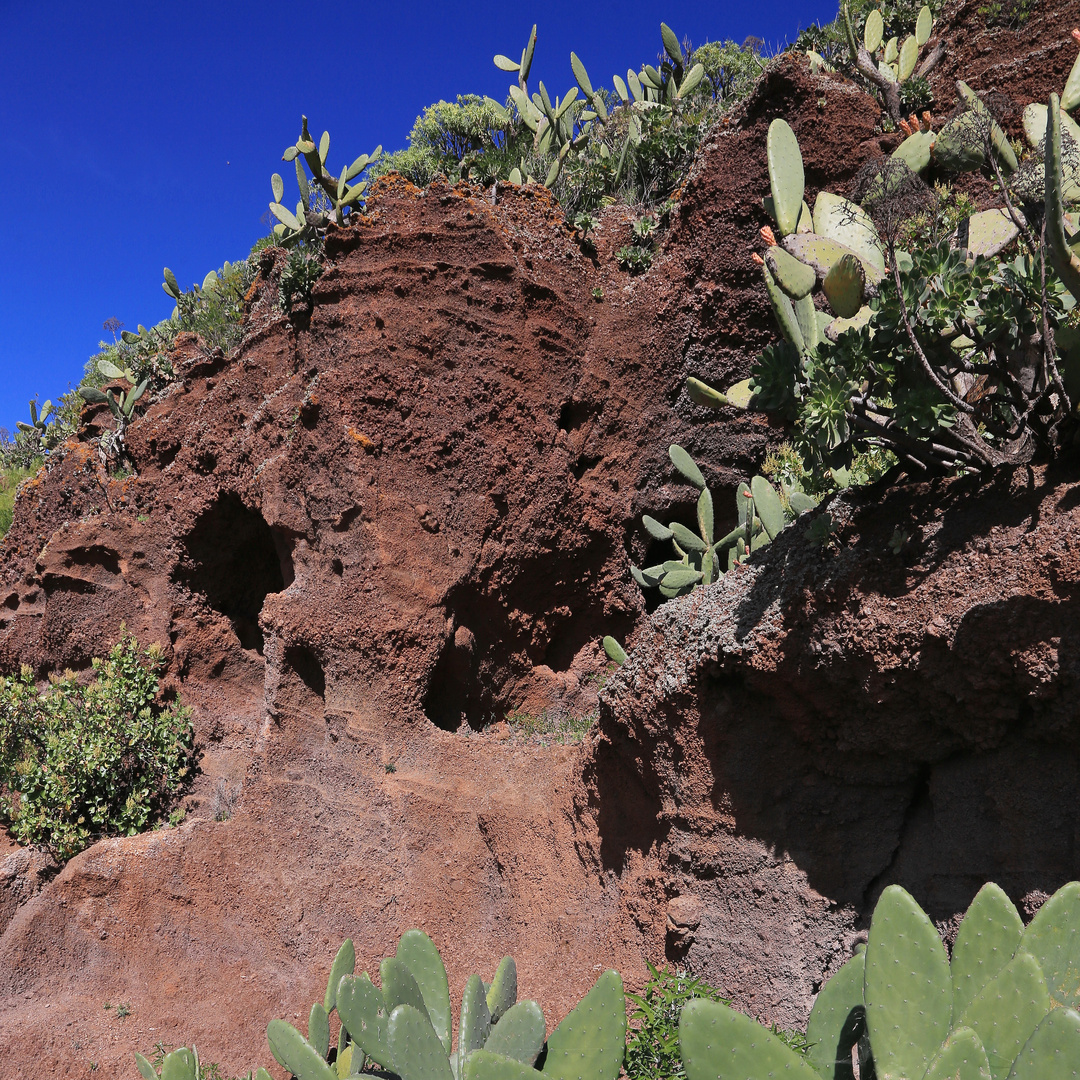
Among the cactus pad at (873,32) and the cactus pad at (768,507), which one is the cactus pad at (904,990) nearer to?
the cactus pad at (768,507)

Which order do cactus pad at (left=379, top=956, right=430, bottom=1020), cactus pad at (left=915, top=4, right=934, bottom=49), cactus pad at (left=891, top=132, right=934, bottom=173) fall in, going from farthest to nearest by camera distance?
cactus pad at (left=915, top=4, right=934, bottom=49)
cactus pad at (left=891, top=132, right=934, bottom=173)
cactus pad at (left=379, top=956, right=430, bottom=1020)

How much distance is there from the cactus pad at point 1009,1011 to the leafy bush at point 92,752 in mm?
6555

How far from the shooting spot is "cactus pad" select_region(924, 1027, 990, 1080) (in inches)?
76.2

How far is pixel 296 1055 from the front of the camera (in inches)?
133

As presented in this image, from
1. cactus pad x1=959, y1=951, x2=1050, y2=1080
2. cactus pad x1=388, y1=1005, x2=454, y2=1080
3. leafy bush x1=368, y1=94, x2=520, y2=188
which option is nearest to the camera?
cactus pad x1=959, y1=951, x2=1050, y2=1080

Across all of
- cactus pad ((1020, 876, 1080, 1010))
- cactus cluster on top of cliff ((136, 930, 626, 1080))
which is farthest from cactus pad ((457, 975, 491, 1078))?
cactus pad ((1020, 876, 1080, 1010))

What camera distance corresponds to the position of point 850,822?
14.1 ft

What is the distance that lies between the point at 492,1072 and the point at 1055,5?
8793 millimetres

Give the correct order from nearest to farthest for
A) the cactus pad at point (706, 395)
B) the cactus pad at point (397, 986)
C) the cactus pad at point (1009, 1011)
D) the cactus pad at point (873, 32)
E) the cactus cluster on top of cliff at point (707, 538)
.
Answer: the cactus pad at point (1009, 1011)
the cactus pad at point (397, 986)
the cactus pad at point (706, 395)
the cactus cluster on top of cliff at point (707, 538)
the cactus pad at point (873, 32)

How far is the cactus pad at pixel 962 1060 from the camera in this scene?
76.2 inches

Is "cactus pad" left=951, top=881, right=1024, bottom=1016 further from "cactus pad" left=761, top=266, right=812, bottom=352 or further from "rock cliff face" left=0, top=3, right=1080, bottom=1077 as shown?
"cactus pad" left=761, top=266, right=812, bottom=352

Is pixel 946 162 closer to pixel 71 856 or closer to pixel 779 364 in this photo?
pixel 779 364

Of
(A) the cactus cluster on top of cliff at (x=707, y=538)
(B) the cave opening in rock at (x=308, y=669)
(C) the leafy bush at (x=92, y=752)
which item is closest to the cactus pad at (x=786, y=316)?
(A) the cactus cluster on top of cliff at (x=707, y=538)

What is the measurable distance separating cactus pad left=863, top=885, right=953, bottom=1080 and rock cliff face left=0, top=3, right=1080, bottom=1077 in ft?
4.79
